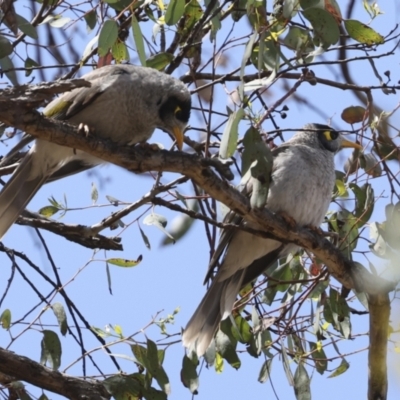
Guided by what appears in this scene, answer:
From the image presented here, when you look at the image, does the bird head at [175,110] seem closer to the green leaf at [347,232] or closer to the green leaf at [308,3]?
the green leaf at [347,232]

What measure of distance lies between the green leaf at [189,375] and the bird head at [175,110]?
1.15m

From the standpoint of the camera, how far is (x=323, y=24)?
299 centimetres

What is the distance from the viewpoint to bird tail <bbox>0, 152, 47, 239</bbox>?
3.94 meters

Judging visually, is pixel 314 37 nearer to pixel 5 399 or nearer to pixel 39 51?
pixel 39 51

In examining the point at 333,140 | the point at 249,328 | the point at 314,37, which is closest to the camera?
the point at 314,37

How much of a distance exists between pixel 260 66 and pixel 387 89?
1.17m

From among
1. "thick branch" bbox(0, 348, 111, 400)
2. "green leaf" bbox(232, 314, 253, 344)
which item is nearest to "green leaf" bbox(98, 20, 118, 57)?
"thick branch" bbox(0, 348, 111, 400)

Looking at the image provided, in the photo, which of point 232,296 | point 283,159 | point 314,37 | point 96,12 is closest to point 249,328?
point 232,296

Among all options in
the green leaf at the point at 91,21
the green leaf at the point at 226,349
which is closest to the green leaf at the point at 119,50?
the green leaf at the point at 91,21

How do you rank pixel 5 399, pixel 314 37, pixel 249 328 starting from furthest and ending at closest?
pixel 249 328, pixel 5 399, pixel 314 37

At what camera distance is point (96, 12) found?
4.28 metres

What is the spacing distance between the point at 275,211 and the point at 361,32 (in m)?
1.24

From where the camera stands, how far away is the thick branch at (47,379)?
3.40m

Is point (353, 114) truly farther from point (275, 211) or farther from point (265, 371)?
Answer: point (265, 371)
